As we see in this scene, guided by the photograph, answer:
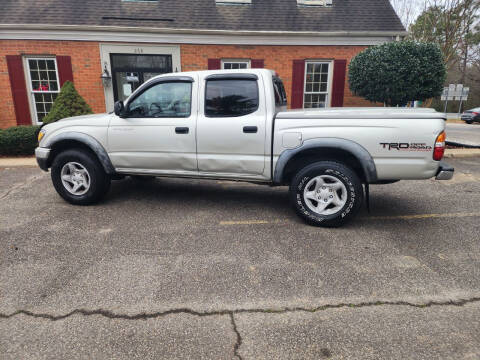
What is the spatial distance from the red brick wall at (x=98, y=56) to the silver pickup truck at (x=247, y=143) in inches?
299

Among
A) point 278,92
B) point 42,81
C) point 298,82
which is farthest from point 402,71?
point 42,81

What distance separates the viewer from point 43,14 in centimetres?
1159

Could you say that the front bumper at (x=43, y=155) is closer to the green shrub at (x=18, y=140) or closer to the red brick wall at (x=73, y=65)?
the green shrub at (x=18, y=140)

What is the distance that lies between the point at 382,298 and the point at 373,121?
6.77ft

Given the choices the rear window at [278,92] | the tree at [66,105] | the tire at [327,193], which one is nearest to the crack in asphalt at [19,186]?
the tree at [66,105]

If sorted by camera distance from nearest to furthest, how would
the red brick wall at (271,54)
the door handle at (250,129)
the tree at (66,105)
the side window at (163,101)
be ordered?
the door handle at (250,129)
the side window at (163,101)
the tree at (66,105)
the red brick wall at (271,54)

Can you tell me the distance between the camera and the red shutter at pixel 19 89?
11.4 metres

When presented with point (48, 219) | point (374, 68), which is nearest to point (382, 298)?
point (48, 219)

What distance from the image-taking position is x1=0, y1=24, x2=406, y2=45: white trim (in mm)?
11258

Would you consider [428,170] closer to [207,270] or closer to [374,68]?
[207,270]

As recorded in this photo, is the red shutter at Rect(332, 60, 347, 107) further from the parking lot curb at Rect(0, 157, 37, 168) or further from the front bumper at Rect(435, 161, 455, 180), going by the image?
the parking lot curb at Rect(0, 157, 37, 168)

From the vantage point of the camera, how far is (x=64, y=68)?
38.2 feet

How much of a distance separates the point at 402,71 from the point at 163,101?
8.42 metres

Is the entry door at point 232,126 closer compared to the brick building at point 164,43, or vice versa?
the entry door at point 232,126
